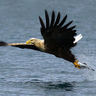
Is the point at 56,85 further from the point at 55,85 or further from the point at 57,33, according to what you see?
the point at 57,33

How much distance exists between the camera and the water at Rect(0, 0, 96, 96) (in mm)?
12922

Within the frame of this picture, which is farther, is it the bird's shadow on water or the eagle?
the bird's shadow on water

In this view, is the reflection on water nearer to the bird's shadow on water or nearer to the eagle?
the bird's shadow on water

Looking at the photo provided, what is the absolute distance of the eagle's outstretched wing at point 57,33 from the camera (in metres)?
12.6

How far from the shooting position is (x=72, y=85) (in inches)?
519

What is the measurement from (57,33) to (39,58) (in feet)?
13.0

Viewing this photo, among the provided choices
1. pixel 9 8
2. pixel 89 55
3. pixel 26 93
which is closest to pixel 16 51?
pixel 89 55

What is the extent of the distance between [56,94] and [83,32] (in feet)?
29.3

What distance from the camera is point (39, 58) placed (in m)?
16.8

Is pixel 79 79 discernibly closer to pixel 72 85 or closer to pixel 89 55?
pixel 72 85

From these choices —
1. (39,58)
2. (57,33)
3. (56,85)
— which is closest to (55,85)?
(56,85)

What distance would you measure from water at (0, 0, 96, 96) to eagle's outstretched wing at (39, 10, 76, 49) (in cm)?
99

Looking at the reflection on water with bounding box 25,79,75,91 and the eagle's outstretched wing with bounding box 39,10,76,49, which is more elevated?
the eagle's outstretched wing with bounding box 39,10,76,49

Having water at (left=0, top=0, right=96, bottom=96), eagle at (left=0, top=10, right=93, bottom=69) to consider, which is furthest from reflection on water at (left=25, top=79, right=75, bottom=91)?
eagle at (left=0, top=10, right=93, bottom=69)
